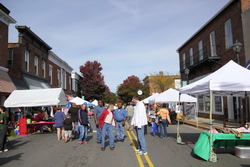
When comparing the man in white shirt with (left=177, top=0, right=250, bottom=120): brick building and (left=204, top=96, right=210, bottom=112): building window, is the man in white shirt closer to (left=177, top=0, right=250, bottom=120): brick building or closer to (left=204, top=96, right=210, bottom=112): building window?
(left=177, top=0, right=250, bottom=120): brick building

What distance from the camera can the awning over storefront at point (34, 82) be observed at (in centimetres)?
2086

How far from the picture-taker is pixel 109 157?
711 cm

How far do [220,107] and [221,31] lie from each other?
659cm

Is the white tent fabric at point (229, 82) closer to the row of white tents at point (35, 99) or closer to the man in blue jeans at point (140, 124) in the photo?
the man in blue jeans at point (140, 124)

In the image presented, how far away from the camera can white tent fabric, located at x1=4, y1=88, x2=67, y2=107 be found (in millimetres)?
13625

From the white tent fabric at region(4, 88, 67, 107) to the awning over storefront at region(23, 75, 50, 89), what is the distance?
6.67 m

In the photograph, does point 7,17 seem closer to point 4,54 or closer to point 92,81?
point 4,54

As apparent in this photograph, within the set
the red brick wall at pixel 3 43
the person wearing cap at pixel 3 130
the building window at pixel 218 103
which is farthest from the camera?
the building window at pixel 218 103

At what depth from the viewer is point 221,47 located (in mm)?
18531

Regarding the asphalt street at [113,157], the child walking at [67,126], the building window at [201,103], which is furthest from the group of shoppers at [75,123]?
the building window at [201,103]

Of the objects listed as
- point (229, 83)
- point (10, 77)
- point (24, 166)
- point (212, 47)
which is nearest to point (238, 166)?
point (229, 83)

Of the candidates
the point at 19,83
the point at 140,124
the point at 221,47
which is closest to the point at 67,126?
the point at 140,124

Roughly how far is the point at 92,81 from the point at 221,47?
28025 millimetres

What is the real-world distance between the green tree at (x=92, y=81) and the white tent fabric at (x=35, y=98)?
2744cm
